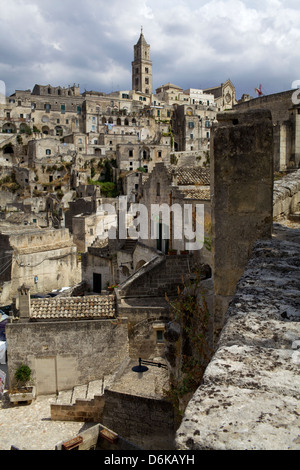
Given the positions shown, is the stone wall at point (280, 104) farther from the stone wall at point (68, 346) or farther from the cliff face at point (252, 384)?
the cliff face at point (252, 384)

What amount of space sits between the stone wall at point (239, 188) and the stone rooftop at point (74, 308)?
8406 mm

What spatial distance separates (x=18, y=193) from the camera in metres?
61.2

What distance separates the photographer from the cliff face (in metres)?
1.51

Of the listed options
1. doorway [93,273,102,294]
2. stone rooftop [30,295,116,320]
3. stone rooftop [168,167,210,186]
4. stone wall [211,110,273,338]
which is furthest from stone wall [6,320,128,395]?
doorway [93,273,102,294]

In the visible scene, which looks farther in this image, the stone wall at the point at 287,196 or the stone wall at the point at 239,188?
the stone wall at the point at 287,196

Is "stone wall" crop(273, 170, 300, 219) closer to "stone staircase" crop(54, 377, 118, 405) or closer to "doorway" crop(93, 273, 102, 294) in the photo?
"stone staircase" crop(54, 377, 118, 405)

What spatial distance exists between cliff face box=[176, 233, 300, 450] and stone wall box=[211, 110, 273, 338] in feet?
6.16

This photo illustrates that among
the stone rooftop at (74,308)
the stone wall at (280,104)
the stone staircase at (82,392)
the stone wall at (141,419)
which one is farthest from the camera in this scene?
the stone wall at (280,104)

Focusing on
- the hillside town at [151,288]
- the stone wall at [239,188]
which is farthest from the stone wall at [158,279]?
the stone wall at [239,188]

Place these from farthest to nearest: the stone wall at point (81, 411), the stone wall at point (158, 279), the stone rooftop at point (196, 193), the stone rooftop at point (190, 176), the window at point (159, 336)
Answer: the stone rooftop at point (190, 176)
the stone rooftop at point (196, 193)
the stone wall at point (158, 279)
the window at point (159, 336)
the stone wall at point (81, 411)

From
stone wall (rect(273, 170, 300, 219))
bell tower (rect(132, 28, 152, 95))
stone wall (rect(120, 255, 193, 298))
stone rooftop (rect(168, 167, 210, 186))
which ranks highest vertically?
bell tower (rect(132, 28, 152, 95))

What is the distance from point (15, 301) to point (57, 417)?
455 centimetres

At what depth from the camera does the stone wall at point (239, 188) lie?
469cm
